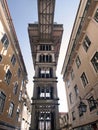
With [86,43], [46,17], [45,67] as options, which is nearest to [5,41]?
[86,43]

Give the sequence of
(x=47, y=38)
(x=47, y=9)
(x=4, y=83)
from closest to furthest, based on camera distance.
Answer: (x=4, y=83) < (x=47, y=9) < (x=47, y=38)

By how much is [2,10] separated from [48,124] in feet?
62.8

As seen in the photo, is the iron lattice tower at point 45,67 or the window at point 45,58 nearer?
the iron lattice tower at point 45,67

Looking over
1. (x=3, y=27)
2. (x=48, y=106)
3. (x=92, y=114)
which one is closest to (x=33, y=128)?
(x=48, y=106)

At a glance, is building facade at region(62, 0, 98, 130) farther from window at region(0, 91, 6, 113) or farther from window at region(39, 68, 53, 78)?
window at region(0, 91, 6, 113)

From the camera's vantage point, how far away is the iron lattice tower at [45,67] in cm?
2014

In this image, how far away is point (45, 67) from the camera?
89.8ft

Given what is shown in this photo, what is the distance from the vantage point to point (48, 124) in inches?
795

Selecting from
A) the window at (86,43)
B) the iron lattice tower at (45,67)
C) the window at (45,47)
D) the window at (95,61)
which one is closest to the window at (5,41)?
the iron lattice tower at (45,67)

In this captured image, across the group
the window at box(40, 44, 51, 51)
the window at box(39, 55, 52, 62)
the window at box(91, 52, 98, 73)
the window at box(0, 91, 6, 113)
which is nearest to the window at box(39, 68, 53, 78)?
the window at box(39, 55, 52, 62)

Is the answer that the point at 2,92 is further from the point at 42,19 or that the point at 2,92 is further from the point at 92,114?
the point at 42,19

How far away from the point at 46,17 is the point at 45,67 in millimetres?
12321

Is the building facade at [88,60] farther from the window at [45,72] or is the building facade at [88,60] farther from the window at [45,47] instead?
the window at [45,47]

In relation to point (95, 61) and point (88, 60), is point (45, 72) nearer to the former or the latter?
point (88, 60)
